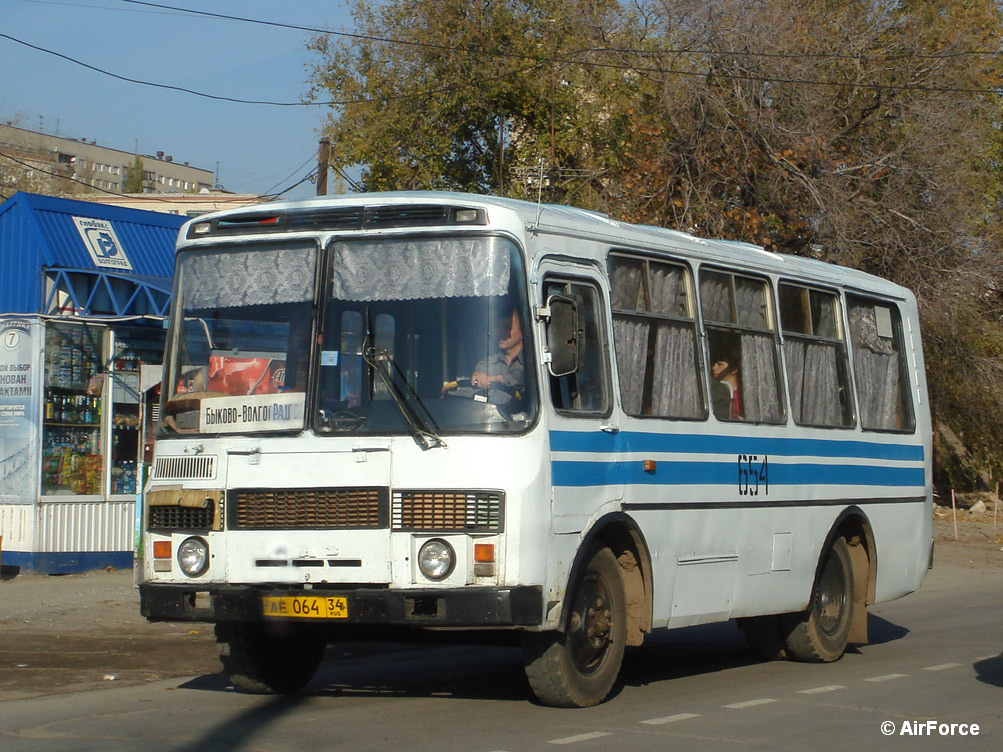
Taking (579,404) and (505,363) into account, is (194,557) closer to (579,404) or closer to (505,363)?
(505,363)

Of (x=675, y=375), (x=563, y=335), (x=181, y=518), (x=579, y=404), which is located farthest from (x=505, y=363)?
(x=181, y=518)

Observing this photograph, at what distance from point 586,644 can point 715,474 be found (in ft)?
5.89

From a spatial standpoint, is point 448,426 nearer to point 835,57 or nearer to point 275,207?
point 275,207

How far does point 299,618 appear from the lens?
7.45 metres

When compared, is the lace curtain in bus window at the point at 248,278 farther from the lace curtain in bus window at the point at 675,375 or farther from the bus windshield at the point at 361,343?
the lace curtain in bus window at the point at 675,375

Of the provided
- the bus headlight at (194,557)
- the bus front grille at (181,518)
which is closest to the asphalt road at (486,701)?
the bus headlight at (194,557)

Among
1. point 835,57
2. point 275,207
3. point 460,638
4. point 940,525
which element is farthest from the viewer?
point 940,525

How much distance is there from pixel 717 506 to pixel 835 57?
15.4 m

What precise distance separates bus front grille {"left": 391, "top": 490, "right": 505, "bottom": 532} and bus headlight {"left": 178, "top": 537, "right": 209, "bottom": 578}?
1.17 meters

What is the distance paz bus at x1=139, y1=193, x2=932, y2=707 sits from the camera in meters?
7.33

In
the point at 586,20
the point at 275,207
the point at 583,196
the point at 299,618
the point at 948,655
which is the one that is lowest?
the point at 948,655

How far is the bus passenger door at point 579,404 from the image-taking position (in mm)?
7543

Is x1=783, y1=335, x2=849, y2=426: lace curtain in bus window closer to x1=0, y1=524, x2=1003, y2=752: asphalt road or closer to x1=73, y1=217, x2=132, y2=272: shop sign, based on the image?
x1=0, y1=524, x2=1003, y2=752: asphalt road

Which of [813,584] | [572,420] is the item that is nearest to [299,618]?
[572,420]
